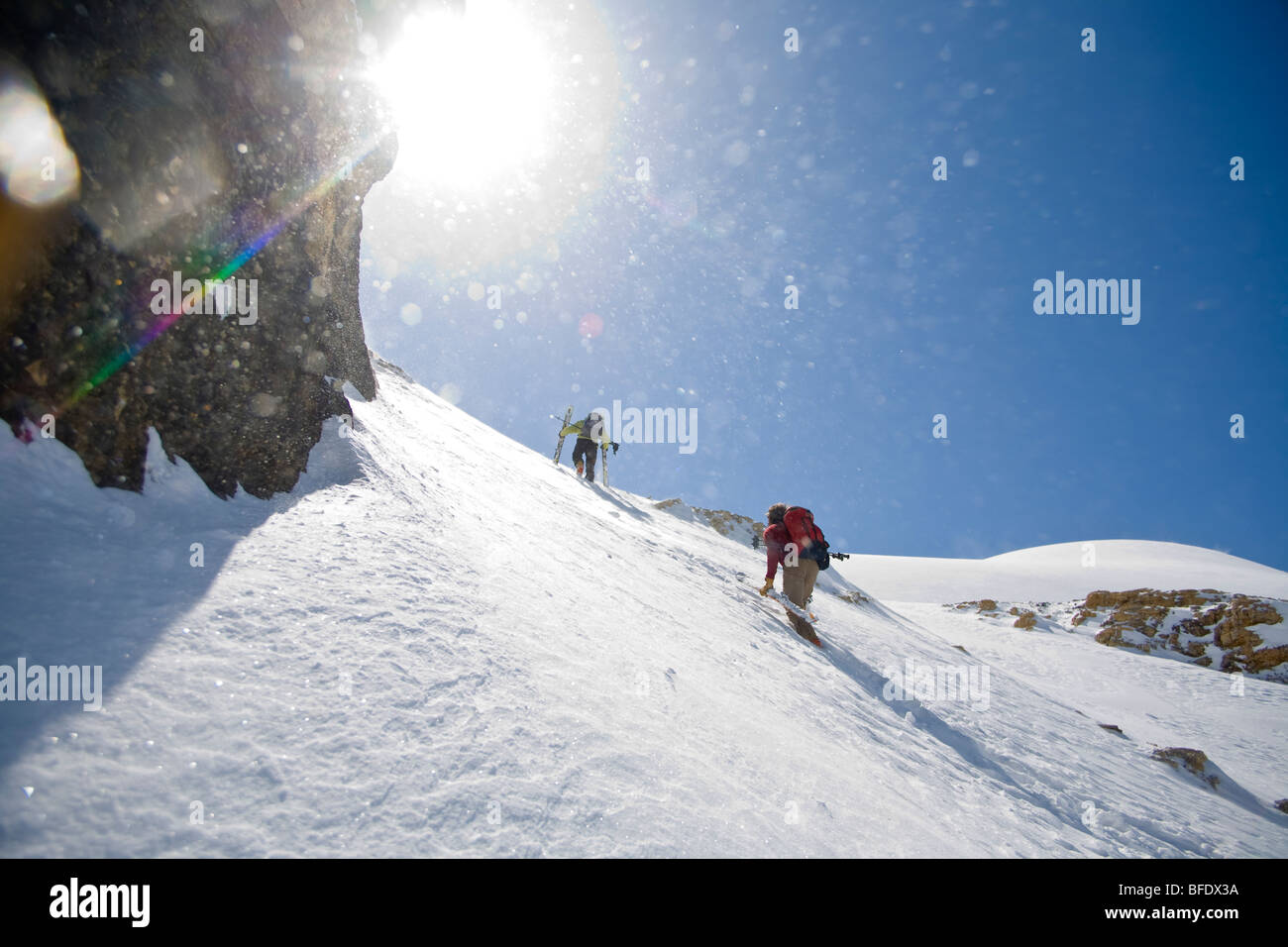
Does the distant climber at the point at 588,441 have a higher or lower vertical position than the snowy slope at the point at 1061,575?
higher

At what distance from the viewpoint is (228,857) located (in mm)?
1853

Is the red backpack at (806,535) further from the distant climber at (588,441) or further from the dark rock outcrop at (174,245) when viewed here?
the distant climber at (588,441)

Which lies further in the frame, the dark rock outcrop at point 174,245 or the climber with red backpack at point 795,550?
the climber with red backpack at point 795,550

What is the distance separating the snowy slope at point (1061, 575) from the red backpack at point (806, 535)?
81.1 ft

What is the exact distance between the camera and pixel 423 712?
281cm

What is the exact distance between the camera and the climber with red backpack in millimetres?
9633

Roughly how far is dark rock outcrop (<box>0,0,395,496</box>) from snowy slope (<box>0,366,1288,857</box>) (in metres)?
0.43

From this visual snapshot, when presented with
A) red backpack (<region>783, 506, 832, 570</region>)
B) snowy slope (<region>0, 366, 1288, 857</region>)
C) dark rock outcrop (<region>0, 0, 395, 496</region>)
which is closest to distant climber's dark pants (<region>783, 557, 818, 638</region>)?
red backpack (<region>783, 506, 832, 570</region>)

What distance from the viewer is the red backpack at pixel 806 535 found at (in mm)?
9602

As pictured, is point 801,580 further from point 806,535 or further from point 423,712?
point 423,712

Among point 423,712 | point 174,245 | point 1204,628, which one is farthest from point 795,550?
point 1204,628

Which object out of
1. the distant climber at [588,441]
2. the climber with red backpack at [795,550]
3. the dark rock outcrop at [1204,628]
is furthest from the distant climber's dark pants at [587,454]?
the dark rock outcrop at [1204,628]

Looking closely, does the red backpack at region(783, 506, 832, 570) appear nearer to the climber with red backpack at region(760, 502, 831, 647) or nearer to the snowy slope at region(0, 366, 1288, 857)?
the climber with red backpack at region(760, 502, 831, 647)
